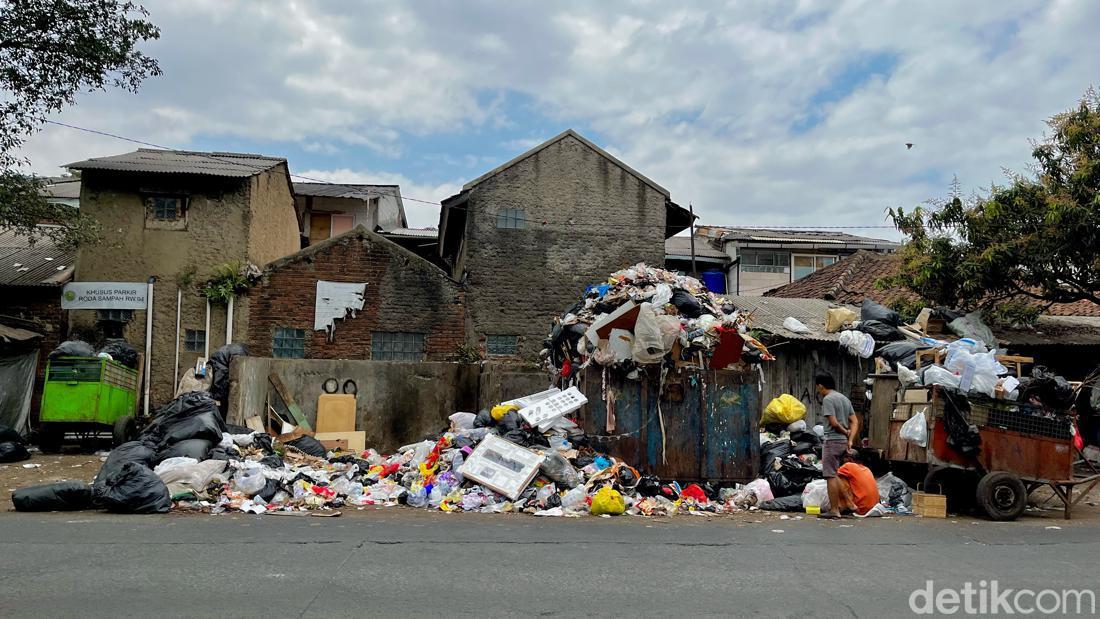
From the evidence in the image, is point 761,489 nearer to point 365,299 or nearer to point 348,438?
point 348,438

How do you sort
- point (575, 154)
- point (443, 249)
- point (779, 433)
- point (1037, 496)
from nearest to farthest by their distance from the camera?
1. point (1037, 496)
2. point (779, 433)
3. point (575, 154)
4. point (443, 249)

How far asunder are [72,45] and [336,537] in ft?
39.7

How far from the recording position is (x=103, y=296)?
17250 millimetres

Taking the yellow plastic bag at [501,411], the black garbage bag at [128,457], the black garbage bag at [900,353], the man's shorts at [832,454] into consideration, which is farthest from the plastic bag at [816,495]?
the black garbage bag at [128,457]

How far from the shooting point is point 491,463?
32.1 ft

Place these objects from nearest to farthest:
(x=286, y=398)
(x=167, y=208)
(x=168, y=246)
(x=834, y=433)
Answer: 1. (x=834, y=433)
2. (x=286, y=398)
3. (x=168, y=246)
4. (x=167, y=208)

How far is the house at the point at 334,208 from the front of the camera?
3105 cm

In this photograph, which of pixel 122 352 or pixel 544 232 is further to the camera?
pixel 544 232

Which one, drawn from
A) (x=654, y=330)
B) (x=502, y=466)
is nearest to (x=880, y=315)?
(x=654, y=330)

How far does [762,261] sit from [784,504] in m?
22.7

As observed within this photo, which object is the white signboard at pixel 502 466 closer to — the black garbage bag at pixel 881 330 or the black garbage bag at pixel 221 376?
the black garbage bag at pixel 221 376

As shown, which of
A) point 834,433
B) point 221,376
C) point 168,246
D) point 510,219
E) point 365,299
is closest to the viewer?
point 834,433

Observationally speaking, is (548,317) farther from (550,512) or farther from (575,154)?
(550,512)

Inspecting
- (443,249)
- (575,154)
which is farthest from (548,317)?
(443,249)
